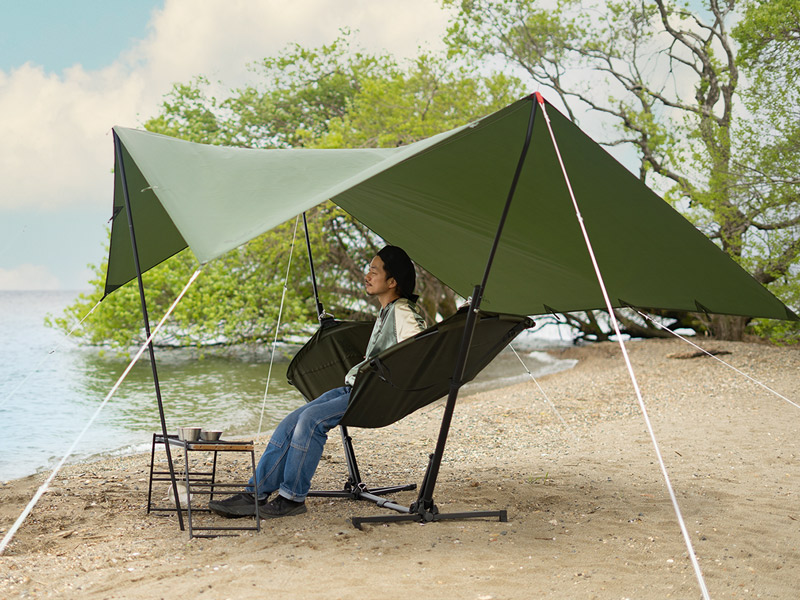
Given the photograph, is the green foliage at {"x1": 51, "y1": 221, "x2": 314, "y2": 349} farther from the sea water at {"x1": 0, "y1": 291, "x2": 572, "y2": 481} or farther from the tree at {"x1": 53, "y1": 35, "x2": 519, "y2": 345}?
the sea water at {"x1": 0, "y1": 291, "x2": 572, "y2": 481}

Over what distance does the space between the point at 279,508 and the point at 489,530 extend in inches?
33.9

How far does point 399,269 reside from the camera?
119 inches

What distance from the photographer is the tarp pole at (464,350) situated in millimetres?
2592

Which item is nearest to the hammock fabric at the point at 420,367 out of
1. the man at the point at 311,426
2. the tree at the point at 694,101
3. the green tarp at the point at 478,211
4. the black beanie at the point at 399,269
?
the man at the point at 311,426

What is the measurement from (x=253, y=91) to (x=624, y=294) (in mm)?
15917

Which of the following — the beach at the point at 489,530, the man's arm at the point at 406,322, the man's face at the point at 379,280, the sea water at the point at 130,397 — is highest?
the man's face at the point at 379,280

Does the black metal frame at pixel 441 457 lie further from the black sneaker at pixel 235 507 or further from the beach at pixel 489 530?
the black sneaker at pixel 235 507

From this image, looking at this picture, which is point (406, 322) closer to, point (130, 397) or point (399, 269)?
point (399, 269)

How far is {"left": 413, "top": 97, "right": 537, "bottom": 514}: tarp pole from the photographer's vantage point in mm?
2592

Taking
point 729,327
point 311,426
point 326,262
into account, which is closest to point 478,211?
point 311,426

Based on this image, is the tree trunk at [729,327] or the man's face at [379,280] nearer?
the man's face at [379,280]

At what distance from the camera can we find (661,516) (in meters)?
3.06

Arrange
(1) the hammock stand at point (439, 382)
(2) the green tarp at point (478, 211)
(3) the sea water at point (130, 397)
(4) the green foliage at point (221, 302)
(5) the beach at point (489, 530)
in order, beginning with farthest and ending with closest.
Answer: (4) the green foliage at point (221, 302)
(3) the sea water at point (130, 397)
(1) the hammock stand at point (439, 382)
(2) the green tarp at point (478, 211)
(5) the beach at point (489, 530)

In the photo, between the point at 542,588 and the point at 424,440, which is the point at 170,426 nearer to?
the point at 424,440
